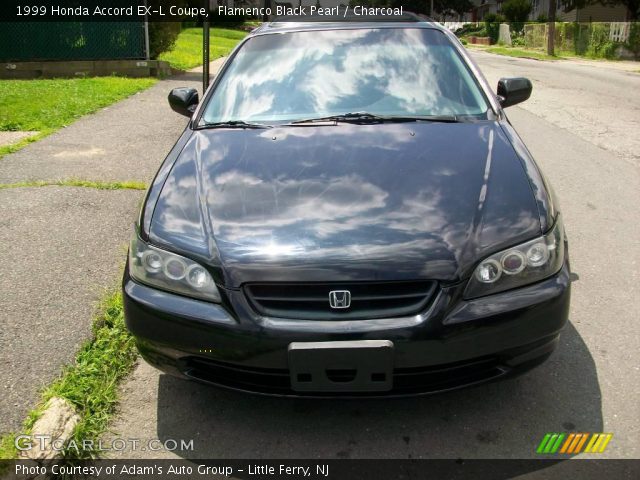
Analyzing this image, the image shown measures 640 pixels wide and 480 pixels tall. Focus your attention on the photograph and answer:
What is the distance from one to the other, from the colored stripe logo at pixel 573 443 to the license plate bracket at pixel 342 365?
2.41 ft

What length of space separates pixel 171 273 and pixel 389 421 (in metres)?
1.12

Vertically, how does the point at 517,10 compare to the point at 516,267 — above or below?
above

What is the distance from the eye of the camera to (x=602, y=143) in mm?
8172

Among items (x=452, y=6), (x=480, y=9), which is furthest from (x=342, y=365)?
(x=480, y=9)

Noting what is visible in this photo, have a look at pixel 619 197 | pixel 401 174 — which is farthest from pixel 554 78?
pixel 401 174

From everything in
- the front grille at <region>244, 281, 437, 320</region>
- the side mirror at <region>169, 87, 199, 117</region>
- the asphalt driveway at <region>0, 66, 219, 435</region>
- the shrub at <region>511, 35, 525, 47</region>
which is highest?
the shrub at <region>511, 35, 525, 47</region>

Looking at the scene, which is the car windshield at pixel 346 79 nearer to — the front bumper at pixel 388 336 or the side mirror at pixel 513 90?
the side mirror at pixel 513 90

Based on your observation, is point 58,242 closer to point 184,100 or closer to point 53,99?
point 184,100

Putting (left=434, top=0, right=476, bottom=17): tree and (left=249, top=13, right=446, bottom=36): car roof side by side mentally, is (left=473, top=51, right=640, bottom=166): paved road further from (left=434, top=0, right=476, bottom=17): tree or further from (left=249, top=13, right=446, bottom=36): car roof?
(left=434, top=0, right=476, bottom=17): tree

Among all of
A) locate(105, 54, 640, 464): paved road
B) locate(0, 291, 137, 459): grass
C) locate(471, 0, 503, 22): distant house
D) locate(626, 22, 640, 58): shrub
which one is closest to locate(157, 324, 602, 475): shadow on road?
locate(105, 54, 640, 464): paved road

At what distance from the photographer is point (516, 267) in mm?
2562

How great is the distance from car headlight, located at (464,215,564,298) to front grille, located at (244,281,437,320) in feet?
0.64

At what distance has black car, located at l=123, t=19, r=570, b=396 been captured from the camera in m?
2.43

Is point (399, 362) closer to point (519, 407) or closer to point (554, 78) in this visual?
point (519, 407)
